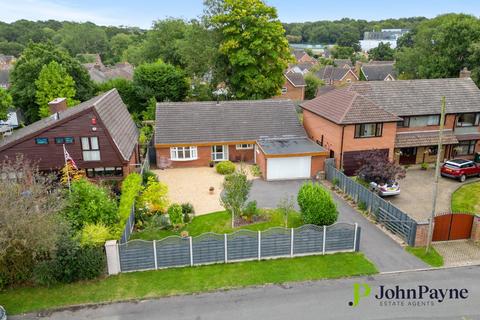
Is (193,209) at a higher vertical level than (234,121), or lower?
lower

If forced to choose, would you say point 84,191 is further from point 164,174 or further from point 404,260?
point 404,260

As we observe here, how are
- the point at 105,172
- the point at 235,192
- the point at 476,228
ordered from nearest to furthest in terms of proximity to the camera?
1. the point at 476,228
2. the point at 235,192
3. the point at 105,172

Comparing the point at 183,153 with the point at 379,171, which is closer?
the point at 379,171

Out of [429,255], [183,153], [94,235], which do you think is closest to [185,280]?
[94,235]

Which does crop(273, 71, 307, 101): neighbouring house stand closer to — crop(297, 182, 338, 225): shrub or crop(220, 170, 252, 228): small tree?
crop(220, 170, 252, 228): small tree

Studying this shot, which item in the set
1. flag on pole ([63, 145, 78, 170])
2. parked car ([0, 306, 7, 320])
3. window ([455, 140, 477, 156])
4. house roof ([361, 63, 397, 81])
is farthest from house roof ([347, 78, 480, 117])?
house roof ([361, 63, 397, 81])

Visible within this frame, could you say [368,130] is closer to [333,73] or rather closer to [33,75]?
[33,75]

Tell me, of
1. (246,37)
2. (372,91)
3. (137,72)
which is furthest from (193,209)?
(137,72)
